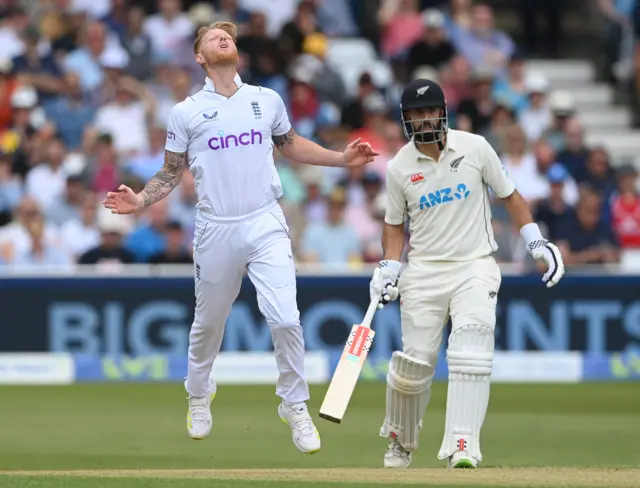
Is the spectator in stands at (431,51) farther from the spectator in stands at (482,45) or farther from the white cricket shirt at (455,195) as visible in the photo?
the white cricket shirt at (455,195)

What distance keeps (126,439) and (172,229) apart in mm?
3717

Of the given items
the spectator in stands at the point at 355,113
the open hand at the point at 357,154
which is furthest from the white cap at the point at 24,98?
the open hand at the point at 357,154

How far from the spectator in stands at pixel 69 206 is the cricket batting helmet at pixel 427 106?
6197 mm

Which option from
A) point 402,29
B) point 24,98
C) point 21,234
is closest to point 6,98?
point 24,98

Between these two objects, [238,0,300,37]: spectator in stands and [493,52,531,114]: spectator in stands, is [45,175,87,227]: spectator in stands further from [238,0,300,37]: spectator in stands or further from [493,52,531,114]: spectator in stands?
[493,52,531,114]: spectator in stands

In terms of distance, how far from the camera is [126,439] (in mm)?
8969

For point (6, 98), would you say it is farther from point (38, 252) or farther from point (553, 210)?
point (553, 210)

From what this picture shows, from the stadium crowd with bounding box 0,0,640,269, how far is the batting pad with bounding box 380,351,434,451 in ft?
16.1

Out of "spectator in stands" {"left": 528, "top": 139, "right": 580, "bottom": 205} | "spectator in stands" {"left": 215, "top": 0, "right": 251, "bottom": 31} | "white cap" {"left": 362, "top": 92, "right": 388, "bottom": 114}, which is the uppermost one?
"spectator in stands" {"left": 215, "top": 0, "right": 251, "bottom": 31}

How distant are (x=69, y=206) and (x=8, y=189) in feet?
2.21

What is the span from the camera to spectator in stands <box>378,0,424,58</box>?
1559 centimetres

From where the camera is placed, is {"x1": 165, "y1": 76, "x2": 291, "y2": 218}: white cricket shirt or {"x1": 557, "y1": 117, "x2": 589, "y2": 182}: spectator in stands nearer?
{"x1": 165, "y1": 76, "x2": 291, "y2": 218}: white cricket shirt

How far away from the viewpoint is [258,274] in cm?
733

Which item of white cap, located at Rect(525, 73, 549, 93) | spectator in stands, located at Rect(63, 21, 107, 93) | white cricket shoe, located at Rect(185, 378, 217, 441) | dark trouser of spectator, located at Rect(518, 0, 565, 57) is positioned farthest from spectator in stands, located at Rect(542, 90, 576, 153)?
white cricket shoe, located at Rect(185, 378, 217, 441)
